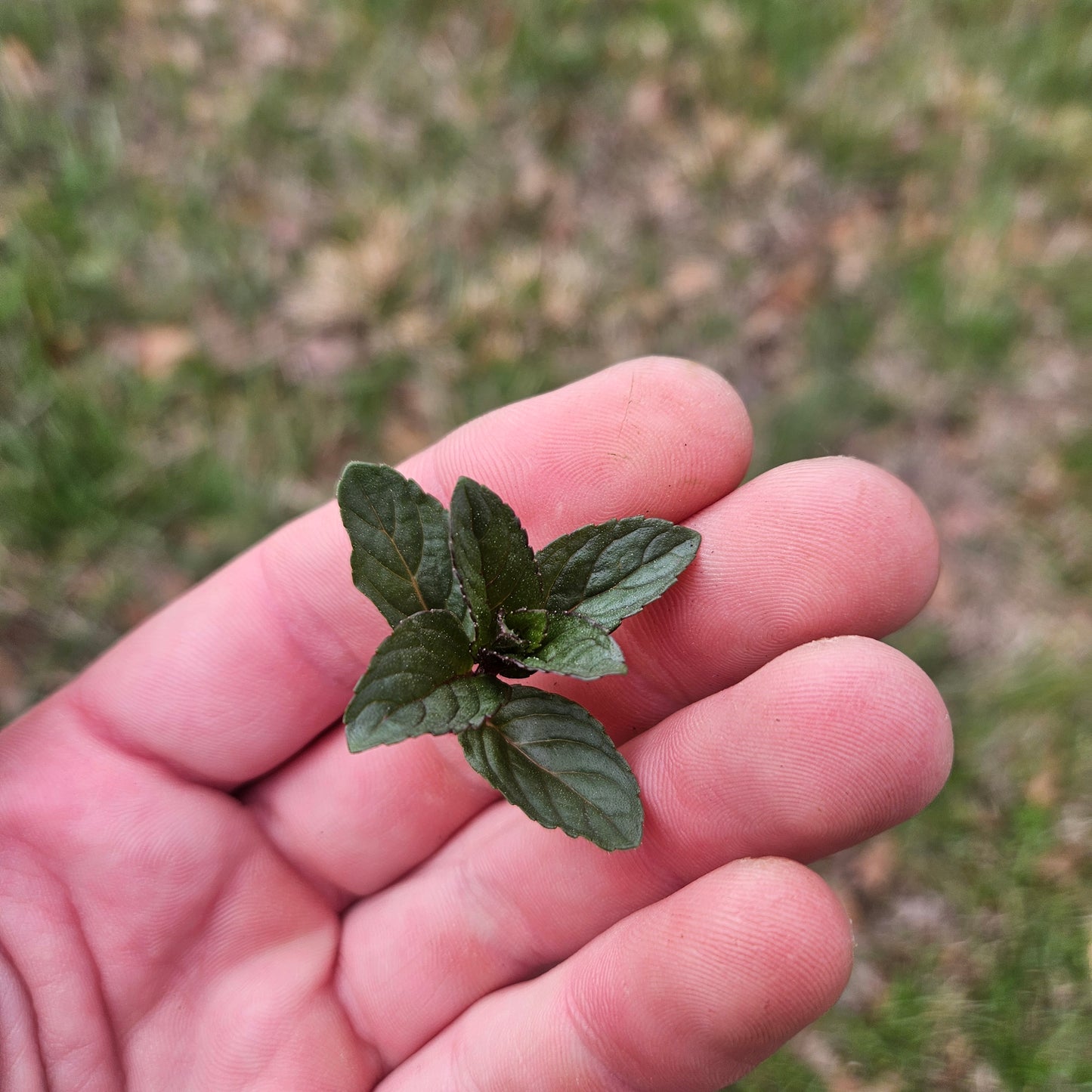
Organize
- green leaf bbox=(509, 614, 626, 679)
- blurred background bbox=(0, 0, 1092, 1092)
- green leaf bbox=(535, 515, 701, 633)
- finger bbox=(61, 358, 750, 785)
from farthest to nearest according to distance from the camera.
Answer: blurred background bbox=(0, 0, 1092, 1092), finger bbox=(61, 358, 750, 785), green leaf bbox=(535, 515, 701, 633), green leaf bbox=(509, 614, 626, 679)

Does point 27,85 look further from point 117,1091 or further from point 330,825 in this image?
point 117,1091

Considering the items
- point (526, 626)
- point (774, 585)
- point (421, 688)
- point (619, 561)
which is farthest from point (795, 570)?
point (421, 688)

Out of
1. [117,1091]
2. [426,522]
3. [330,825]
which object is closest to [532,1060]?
[330,825]

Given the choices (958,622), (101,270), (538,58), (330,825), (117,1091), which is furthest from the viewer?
(538,58)

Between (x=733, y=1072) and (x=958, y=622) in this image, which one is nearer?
(x=733, y=1072)

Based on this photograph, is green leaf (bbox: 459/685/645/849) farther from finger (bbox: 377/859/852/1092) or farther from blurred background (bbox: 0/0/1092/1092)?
blurred background (bbox: 0/0/1092/1092)

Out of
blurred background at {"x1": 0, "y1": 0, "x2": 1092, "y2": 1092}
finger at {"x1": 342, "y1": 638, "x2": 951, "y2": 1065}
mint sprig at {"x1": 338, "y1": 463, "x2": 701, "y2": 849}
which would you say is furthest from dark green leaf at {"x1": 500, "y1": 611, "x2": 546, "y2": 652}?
blurred background at {"x1": 0, "y1": 0, "x2": 1092, "y2": 1092}

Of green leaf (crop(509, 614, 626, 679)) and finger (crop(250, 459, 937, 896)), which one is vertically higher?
green leaf (crop(509, 614, 626, 679))

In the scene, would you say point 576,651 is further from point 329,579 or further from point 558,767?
point 329,579
